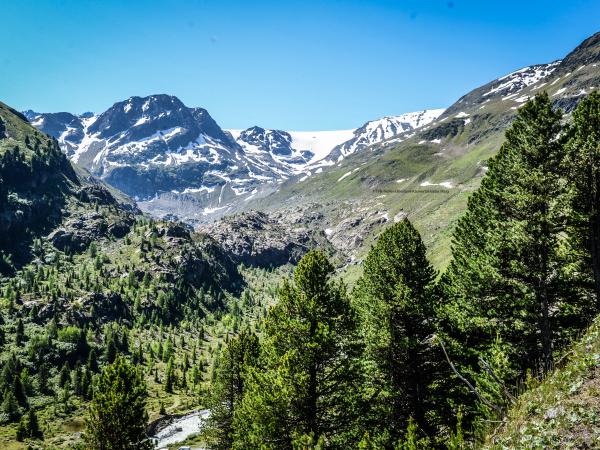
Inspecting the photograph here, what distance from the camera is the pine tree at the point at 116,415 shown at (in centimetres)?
3262

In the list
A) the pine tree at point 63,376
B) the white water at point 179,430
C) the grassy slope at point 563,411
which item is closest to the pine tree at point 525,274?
the grassy slope at point 563,411

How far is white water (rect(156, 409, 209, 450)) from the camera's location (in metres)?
95.9

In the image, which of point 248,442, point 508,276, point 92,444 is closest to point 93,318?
point 92,444

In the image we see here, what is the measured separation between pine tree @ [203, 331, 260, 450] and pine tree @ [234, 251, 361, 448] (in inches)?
688

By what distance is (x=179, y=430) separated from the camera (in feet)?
341

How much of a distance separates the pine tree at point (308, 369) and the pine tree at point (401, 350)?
1.90 m

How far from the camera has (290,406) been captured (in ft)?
76.6

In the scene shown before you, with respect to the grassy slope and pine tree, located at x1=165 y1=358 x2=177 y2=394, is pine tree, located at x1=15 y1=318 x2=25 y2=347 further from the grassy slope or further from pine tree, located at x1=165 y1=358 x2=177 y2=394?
the grassy slope

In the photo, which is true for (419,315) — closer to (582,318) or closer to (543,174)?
(582,318)

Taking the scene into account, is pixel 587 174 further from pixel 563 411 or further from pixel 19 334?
pixel 19 334

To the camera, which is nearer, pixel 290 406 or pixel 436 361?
pixel 290 406

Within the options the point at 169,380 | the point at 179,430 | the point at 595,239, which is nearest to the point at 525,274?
the point at 595,239

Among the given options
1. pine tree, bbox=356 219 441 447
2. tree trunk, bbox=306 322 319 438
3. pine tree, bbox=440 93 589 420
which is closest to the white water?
pine tree, bbox=356 219 441 447

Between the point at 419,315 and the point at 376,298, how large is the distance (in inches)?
124
